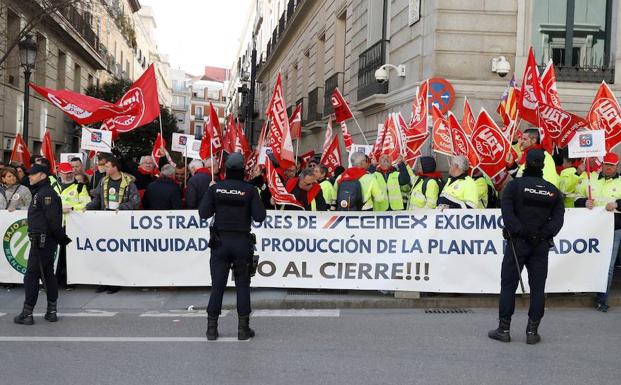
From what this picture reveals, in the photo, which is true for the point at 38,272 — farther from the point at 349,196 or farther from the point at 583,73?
the point at 583,73

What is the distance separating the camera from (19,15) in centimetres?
2048

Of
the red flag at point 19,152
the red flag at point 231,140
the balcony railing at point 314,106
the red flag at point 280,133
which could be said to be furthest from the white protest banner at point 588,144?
the balcony railing at point 314,106

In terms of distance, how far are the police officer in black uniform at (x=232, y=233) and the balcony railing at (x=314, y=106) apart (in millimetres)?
15189

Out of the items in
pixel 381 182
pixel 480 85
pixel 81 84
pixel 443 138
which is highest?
pixel 81 84

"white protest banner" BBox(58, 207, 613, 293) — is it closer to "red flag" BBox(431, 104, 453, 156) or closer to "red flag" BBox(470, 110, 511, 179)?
"red flag" BBox(470, 110, 511, 179)

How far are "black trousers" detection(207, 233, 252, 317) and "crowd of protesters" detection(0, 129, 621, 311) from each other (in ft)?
7.56

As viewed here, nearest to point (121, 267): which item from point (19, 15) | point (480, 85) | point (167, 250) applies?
point (167, 250)

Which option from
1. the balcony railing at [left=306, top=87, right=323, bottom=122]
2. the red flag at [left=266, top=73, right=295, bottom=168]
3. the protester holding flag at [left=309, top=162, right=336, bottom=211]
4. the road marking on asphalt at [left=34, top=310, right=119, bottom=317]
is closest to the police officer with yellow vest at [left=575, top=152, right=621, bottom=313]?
the protester holding flag at [left=309, top=162, right=336, bottom=211]

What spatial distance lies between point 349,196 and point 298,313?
159 centimetres

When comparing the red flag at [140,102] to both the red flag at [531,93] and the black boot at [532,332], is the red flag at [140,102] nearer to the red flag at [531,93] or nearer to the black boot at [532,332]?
the red flag at [531,93]

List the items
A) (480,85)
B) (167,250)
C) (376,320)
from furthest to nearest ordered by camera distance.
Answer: (480,85), (167,250), (376,320)

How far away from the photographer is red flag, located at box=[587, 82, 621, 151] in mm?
8539

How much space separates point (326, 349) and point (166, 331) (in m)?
1.64

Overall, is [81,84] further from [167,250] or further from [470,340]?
[470,340]
